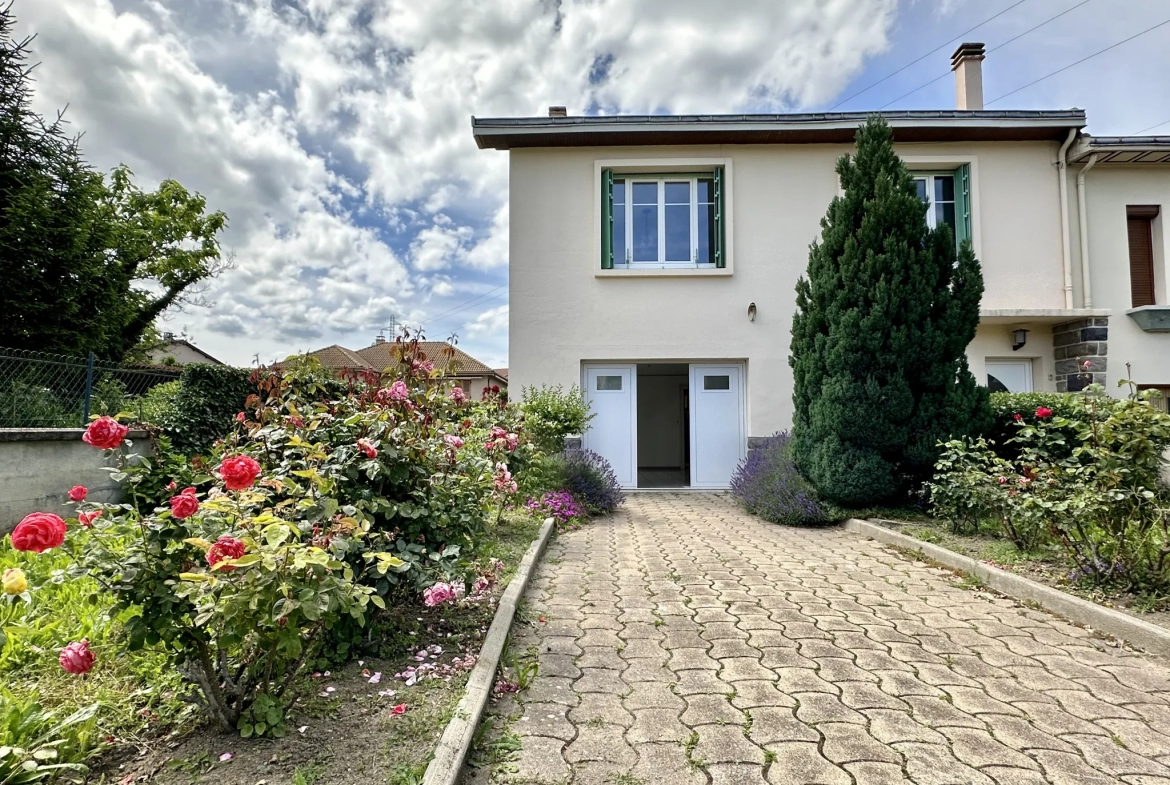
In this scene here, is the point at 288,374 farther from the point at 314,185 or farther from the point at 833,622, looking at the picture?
the point at 314,185

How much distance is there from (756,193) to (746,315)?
Answer: 2002 mm

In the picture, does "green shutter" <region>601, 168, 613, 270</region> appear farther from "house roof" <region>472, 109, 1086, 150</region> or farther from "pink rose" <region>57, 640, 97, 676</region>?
"pink rose" <region>57, 640, 97, 676</region>

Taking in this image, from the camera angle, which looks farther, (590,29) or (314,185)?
(314,185)

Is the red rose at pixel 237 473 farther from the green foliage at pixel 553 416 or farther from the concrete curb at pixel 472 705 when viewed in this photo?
the green foliage at pixel 553 416

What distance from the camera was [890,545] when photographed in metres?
5.37

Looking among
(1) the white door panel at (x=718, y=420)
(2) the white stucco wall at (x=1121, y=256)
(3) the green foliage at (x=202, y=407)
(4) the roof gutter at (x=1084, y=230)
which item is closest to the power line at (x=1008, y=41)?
(4) the roof gutter at (x=1084, y=230)

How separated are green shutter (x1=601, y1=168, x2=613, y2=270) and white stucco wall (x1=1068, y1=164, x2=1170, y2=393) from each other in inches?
292

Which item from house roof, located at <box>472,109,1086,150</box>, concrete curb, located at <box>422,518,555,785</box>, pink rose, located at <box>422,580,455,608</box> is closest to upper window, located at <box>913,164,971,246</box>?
house roof, located at <box>472,109,1086,150</box>

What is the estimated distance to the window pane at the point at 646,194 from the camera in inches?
368

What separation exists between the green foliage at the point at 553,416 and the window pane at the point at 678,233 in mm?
2790

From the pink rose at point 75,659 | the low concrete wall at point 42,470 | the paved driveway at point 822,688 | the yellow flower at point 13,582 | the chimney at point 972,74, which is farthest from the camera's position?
the chimney at point 972,74

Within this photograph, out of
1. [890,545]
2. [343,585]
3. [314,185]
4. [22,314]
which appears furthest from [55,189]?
[890,545]

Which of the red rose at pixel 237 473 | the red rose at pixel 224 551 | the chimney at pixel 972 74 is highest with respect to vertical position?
the chimney at pixel 972 74

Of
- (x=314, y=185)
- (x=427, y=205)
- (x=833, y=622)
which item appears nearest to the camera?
(x=833, y=622)
